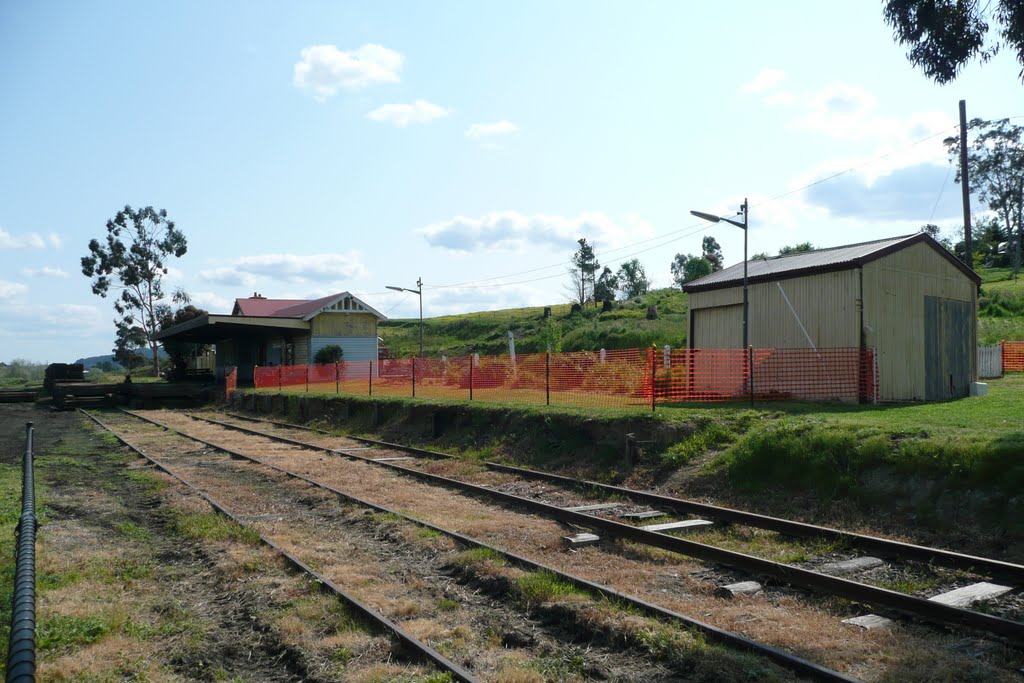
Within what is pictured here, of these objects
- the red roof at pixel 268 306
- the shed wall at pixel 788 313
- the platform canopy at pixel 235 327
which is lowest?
the shed wall at pixel 788 313

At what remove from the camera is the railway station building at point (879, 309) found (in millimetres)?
17797

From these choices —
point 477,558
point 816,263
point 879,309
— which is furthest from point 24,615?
point 816,263

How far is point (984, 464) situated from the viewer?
340 inches

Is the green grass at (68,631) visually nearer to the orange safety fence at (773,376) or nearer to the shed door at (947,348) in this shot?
the orange safety fence at (773,376)

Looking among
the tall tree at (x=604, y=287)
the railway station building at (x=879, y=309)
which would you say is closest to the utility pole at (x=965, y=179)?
the railway station building at (x=879, y=309)

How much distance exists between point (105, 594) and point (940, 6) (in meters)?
11.5

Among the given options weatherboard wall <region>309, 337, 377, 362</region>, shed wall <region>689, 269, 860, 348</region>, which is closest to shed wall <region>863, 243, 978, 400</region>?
shed wall <region>689, 269, 860, 348</region>

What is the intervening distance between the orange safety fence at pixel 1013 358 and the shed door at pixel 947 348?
573 inches

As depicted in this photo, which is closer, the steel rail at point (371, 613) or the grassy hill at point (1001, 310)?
the steel rail at point (371, 613)

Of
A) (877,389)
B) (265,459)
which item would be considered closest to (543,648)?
(265,459)

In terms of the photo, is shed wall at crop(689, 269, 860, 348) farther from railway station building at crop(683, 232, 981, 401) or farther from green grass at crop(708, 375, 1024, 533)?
green grass at crop(708, 375, 1024, 533)

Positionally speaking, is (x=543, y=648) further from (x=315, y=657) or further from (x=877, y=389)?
(x=877, y=389)

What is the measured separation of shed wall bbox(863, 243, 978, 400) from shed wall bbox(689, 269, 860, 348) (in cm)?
45

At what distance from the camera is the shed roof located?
18.0 metres
